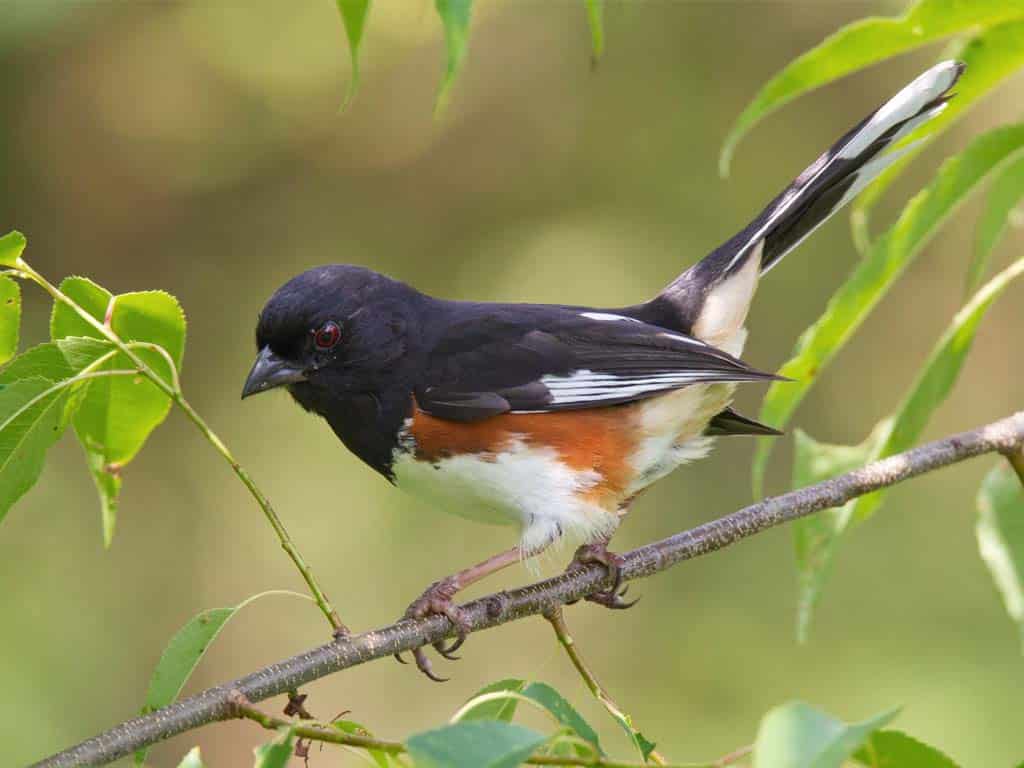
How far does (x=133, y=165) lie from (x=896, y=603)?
4.66 m

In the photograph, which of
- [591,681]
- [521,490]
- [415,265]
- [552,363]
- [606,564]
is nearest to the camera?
[591,681]

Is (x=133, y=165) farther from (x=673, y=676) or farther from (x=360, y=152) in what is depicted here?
(x=673, y=676)

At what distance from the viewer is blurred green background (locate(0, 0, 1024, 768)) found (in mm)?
6176

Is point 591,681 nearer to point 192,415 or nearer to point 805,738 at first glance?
point 192,415

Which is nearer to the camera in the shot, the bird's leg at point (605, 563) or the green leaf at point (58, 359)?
the green leaf at point (58, 359)

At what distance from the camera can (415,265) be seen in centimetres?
710

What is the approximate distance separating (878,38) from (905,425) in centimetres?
75

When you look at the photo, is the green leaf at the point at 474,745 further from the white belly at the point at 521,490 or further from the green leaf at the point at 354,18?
the white belly at the point at 521,490

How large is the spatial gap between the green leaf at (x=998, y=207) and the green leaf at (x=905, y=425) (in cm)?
6

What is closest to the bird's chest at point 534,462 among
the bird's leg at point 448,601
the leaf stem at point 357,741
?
→ the bird's leg at point 448,601

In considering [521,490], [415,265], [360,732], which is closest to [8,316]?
[360,732]

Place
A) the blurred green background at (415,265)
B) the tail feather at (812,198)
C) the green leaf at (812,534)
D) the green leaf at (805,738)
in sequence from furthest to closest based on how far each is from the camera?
the blurred green background at (415,265), the tail feather at (812,198), the green leaf at (812,534), the green leaf at (805,738)

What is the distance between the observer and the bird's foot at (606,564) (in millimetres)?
2418

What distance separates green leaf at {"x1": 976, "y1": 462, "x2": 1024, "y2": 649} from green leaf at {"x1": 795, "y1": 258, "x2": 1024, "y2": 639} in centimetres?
18
